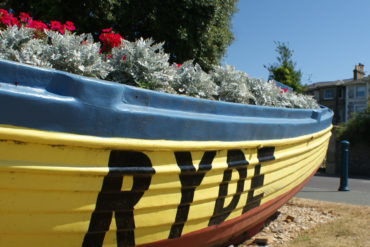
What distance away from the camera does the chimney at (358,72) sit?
124 feet

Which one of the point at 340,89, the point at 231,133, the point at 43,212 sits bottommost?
the point at 43,212

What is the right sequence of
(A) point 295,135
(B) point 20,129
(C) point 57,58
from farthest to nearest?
(A) point 295,135 < (C) point 57,58 < (B) point 20,129

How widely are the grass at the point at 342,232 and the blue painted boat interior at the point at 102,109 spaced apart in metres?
1.75

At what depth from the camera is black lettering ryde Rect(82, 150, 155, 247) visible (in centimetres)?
169

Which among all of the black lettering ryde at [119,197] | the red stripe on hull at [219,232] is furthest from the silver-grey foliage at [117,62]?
the red stripe on hull at [219,232]

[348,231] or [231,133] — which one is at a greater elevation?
[231,133]

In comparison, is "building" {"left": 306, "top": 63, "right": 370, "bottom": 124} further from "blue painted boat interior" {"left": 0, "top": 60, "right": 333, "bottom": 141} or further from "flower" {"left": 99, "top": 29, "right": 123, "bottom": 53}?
"blue painted boat interior" {"left": 0, "top": 60, "right": 333, "bottom": 141}

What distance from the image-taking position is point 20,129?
1.43m

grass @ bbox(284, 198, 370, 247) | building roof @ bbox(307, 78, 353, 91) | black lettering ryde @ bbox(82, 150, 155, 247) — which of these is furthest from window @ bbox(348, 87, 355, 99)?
black lettering ryde @ bbox(82, 150, 155, 247)

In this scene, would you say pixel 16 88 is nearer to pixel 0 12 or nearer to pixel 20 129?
pixel 20 129

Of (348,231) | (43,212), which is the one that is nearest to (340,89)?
(348,231)

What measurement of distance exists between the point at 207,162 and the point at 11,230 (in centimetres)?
110

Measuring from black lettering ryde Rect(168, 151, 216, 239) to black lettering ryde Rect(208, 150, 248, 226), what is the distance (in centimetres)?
20

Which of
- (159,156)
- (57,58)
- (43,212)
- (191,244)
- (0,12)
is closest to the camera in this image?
(43,212)
